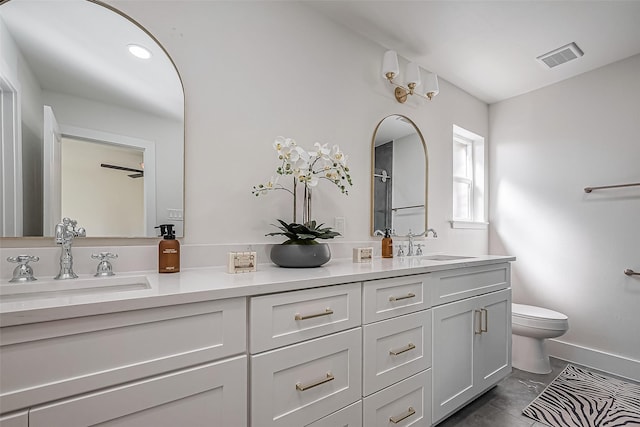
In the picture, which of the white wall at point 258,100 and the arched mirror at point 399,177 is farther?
the arched mirror at point 399,177

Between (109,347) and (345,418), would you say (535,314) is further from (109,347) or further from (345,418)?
(109,347)

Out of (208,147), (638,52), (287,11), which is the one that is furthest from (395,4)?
(638,52)

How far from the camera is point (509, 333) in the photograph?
2.14 meters

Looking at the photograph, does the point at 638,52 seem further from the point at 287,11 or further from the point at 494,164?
the point at 287,11

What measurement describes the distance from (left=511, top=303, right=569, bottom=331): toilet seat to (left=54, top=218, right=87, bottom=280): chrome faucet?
109 inches

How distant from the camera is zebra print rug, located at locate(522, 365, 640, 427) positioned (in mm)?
1773

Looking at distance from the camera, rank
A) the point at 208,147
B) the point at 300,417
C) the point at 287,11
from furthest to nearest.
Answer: the point at 287,11 < the point at 208,147 < the point at 300,417

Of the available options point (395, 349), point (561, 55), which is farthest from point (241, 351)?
point (561, 55)

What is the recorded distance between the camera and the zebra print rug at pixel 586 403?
1773mm

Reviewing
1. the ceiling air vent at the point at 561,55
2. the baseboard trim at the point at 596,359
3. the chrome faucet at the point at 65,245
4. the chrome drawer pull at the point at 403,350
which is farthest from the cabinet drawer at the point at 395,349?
the ceiling air vent at the point at 561,55

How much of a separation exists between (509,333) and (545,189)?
A: 144cm

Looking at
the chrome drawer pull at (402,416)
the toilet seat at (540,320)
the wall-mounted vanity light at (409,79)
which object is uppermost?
the wall-mounted vanity light at (409,79)

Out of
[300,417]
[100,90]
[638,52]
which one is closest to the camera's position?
[300,417]

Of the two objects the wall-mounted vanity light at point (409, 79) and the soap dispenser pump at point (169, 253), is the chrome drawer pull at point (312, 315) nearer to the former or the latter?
the soap dispenser pump at point (169, 253)
